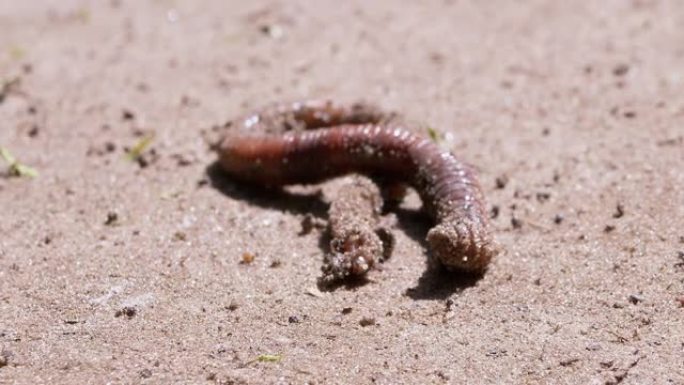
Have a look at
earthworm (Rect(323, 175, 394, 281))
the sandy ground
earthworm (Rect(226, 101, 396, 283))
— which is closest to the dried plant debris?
the sandy ground

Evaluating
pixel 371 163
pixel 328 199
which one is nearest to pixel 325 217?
pixel 328 199

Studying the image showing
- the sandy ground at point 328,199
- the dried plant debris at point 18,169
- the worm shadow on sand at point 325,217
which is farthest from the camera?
the dried plant debris at point 18,169

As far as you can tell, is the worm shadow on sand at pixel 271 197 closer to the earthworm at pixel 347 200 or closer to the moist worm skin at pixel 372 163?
the moist worm skin at pixel 372 163

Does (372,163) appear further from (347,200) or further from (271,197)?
(271,197)

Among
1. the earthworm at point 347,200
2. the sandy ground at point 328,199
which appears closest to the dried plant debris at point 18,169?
the sandy ground at point 328,199

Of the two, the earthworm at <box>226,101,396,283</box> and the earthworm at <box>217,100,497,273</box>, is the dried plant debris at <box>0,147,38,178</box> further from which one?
the earthworm at <box>226,101,396,283</box>

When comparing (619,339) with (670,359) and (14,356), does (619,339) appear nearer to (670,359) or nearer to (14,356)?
(670,359)

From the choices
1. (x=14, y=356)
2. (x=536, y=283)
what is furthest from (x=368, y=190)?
(x=14, y=356)
